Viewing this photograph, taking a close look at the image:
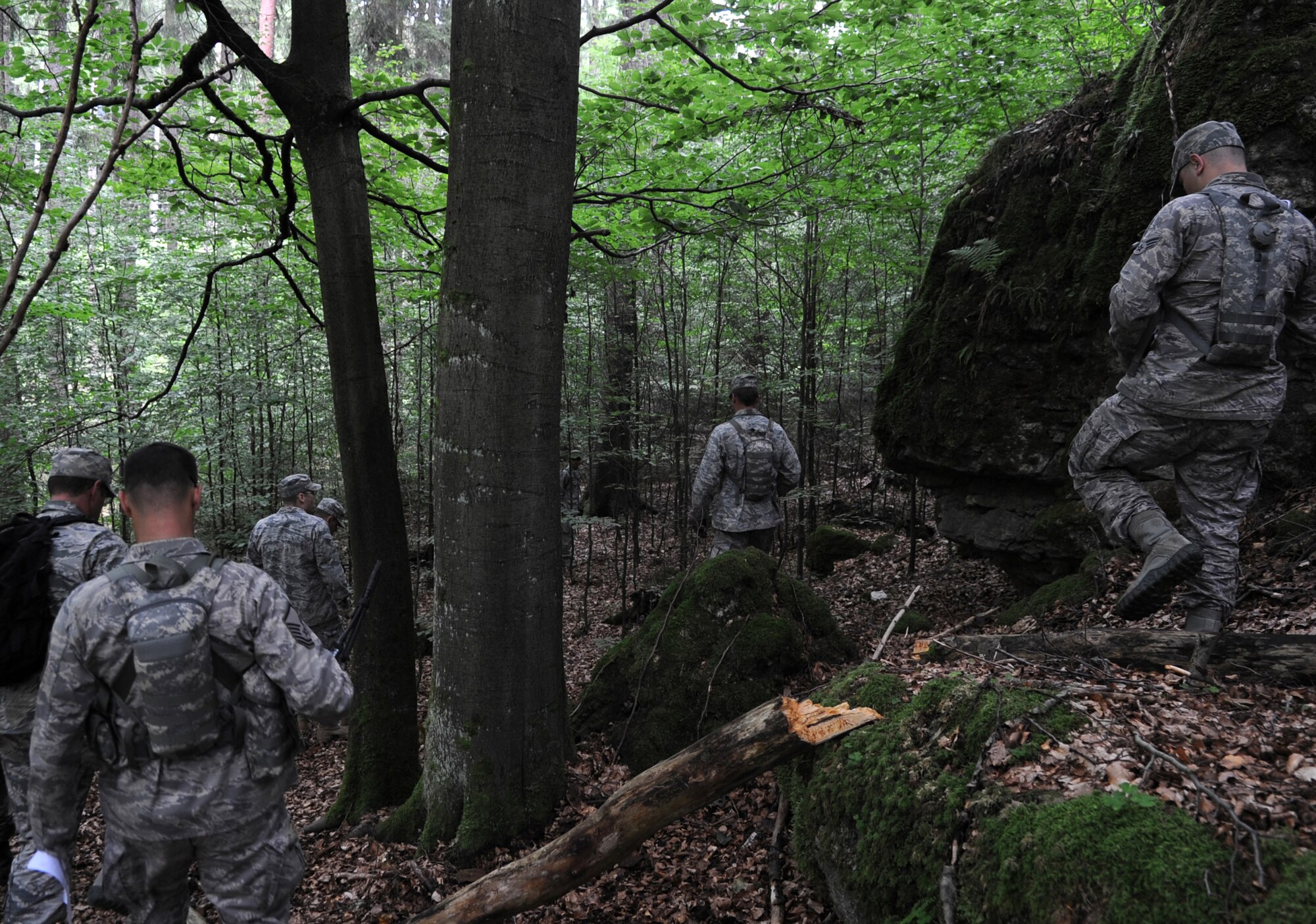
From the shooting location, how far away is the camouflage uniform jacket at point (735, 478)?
286 inches

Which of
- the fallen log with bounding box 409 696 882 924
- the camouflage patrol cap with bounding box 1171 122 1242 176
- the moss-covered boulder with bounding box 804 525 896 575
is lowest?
the moss-covered boulder with bounding box 804 525 896 575

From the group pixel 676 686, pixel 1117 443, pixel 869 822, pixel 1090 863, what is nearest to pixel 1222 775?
pixel 1090 863

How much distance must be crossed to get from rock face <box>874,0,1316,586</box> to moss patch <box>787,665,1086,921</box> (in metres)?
4.06

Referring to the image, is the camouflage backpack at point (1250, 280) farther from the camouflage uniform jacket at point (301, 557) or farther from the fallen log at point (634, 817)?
the camouflage uniform jacket at point (301, 557)

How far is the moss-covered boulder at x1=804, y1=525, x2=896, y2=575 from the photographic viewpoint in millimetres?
11312

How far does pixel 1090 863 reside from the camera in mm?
1972

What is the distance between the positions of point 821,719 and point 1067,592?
11.1ft

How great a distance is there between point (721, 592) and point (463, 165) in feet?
10.8

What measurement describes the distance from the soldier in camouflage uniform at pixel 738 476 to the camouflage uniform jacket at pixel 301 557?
3838 mm

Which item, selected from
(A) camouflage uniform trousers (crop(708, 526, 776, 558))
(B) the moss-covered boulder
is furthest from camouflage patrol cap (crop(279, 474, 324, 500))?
(B) the moss-covered boulder

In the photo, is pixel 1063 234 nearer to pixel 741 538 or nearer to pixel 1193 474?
pixel 1193 474

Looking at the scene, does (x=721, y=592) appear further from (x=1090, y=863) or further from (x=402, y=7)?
(x=402, y=7)

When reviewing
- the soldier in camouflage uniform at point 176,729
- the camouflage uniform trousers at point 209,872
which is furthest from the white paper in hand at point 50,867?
the camouflage uniform trousers at point 209,872

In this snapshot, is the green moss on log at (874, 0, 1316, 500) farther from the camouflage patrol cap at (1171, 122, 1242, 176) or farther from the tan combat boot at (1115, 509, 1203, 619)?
the tan combat boot at (1115, 509, 1203, 619)
